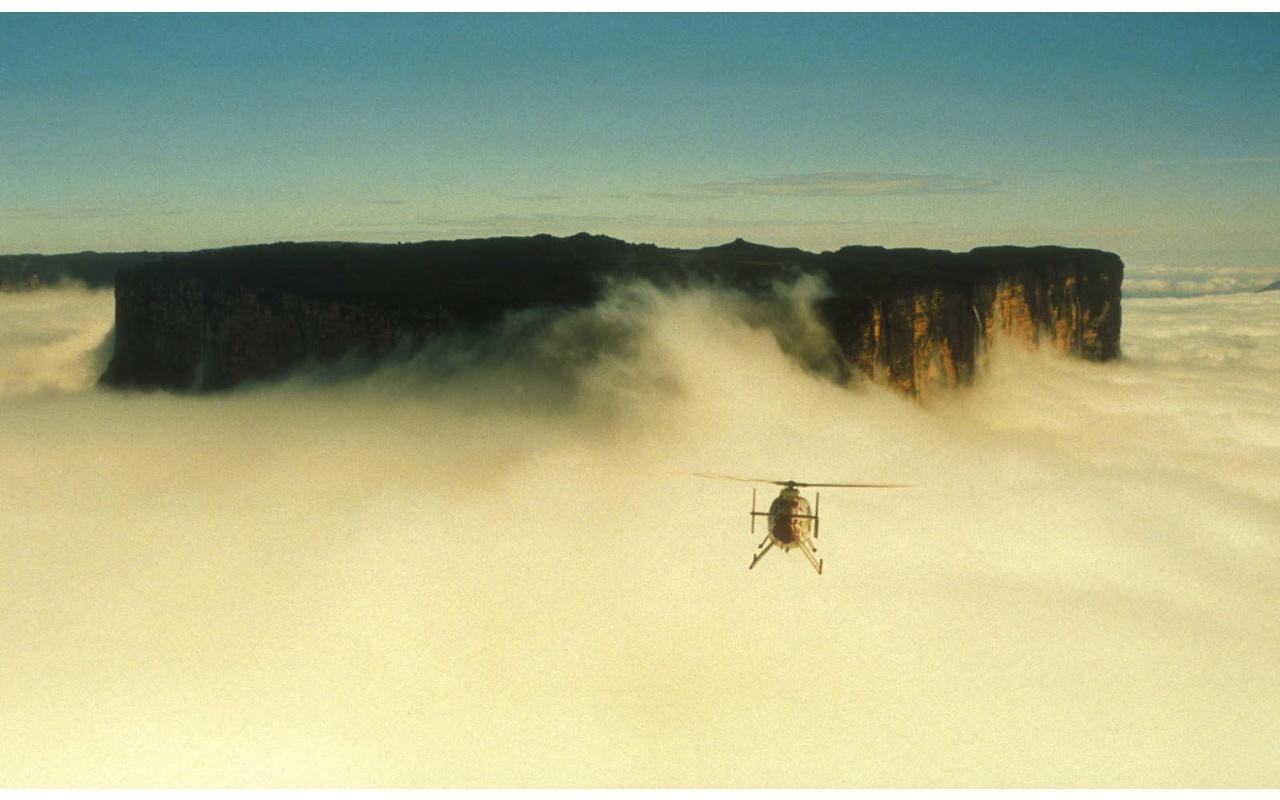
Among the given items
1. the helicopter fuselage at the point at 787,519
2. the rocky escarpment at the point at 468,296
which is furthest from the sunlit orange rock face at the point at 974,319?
the helicopter fuselage at the point at 787,519

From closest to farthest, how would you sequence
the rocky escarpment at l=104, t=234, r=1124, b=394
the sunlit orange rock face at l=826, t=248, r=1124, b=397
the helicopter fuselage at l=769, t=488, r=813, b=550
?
the helicopter fuselage at l=769, t=488, r=813, b=550, the rocky escarpment at l=104, t=234, r=1124, b=394, the sunlit orange rock face at l=826, t=248, r=1124, b=397

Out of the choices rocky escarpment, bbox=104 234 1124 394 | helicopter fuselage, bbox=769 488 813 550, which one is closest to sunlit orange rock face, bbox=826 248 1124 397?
rocky escarpment, bbox=104 234 1124 394

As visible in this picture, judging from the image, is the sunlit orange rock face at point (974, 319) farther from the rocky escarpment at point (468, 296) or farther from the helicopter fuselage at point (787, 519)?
the helicopter fuselage at point (787, 519)

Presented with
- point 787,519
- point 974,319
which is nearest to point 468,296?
point 787,519

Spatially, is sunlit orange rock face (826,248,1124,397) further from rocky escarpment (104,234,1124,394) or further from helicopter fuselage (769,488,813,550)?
helicopter fuselage (769,488,813,550)

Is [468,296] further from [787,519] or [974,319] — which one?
[974,319]

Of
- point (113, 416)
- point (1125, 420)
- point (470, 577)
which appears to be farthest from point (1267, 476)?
point (113, 416)

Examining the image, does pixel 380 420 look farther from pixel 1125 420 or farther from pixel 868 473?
pixel 1125 420

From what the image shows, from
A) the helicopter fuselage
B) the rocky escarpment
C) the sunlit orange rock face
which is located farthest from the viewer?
the sunlit orange rock face
